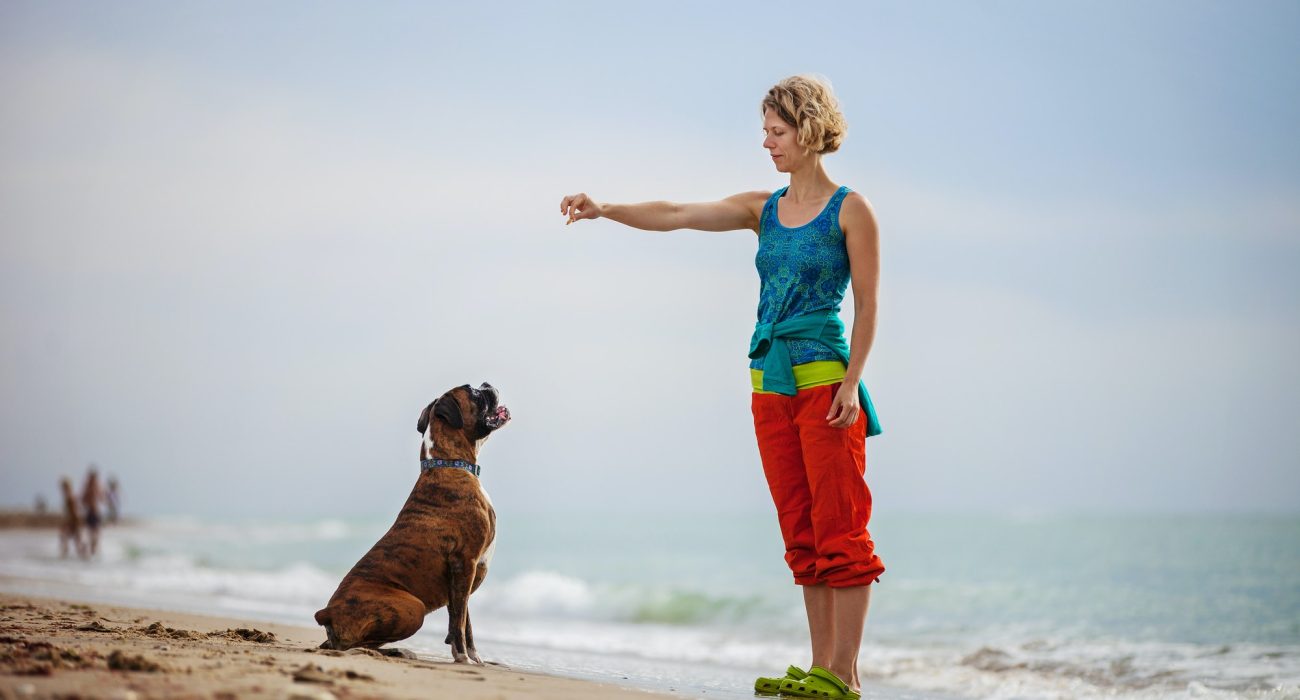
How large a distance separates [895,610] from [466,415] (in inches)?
345

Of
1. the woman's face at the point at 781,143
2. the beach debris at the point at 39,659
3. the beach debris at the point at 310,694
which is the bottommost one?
the beach debris at the point at 310,694

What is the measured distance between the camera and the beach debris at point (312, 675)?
11.5 ft

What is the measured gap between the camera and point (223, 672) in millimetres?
3627

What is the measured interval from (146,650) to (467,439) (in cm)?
146

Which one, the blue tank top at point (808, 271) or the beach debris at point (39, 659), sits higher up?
the blue tank top at point (808, 271)

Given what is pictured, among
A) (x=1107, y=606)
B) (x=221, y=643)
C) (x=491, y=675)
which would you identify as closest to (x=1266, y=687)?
(x=491, y=675)

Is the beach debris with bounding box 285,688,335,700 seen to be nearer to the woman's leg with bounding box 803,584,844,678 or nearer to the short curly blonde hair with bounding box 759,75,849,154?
the woman's leg with bounding box 803,584,844,678

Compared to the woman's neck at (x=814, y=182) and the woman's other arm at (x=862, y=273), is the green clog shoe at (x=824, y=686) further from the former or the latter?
the woman's neck at (x=814, y=182)

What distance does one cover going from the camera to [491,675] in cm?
430

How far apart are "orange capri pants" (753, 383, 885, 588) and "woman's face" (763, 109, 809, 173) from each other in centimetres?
86

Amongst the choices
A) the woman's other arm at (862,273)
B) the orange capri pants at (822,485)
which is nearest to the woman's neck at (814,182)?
the woman's other arm at (862,273)

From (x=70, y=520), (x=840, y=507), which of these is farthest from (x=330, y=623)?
(x=70, y=520)

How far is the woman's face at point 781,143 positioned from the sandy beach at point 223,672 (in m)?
2.07

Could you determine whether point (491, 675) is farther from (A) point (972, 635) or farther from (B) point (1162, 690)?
(A) point (972, 635)
